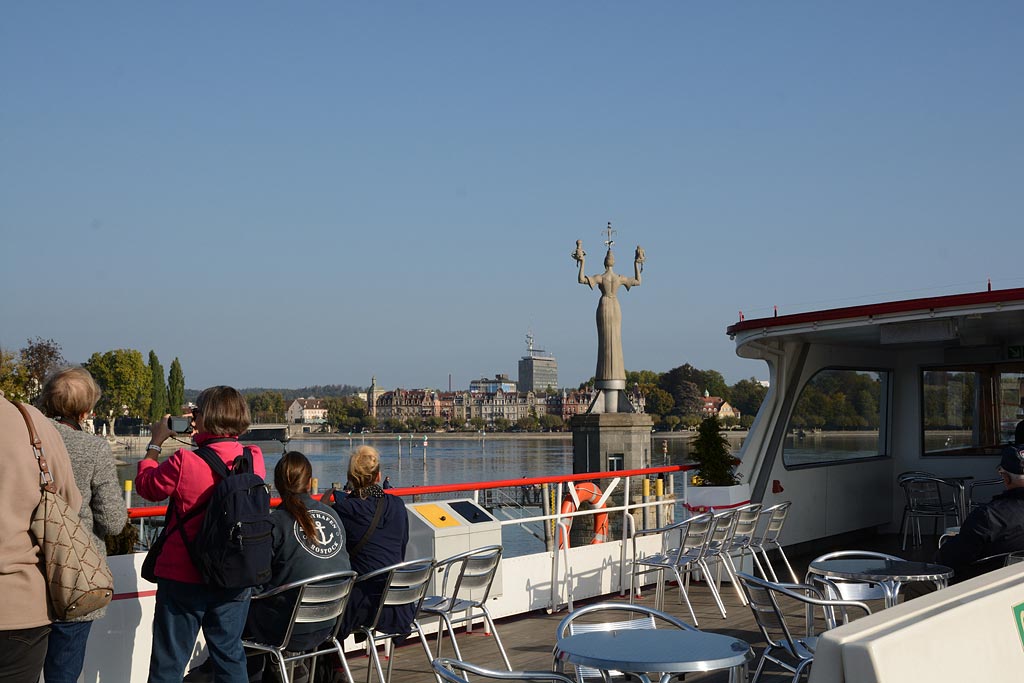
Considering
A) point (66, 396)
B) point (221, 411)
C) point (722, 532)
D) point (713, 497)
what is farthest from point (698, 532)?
point (66, 396)

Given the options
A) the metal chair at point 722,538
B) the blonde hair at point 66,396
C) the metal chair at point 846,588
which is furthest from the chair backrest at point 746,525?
the blonde hair at point 66,396

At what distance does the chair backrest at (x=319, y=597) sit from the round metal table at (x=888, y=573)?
233 cm

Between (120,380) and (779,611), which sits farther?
(120,380)

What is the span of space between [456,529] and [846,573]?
7.88ft

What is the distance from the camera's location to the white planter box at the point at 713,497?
8.65 meters

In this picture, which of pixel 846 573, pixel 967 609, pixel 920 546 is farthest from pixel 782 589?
pixel 920 546

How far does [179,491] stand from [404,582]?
4.24 ft

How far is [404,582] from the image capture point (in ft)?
15.7

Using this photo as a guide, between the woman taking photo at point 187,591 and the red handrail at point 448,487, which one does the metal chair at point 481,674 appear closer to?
the woman taking photo at point 187,591

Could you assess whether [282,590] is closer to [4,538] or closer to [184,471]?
[184,471]

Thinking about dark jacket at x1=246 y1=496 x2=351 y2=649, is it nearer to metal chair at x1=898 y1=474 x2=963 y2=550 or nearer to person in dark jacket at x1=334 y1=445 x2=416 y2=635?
person in dark jacket at x1=334 y1=445 x2=416 y2=635

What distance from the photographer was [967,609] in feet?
7.51

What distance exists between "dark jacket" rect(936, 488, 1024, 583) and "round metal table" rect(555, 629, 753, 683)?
2.16 meters

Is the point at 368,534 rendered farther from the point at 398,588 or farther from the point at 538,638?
the point at 538,638
